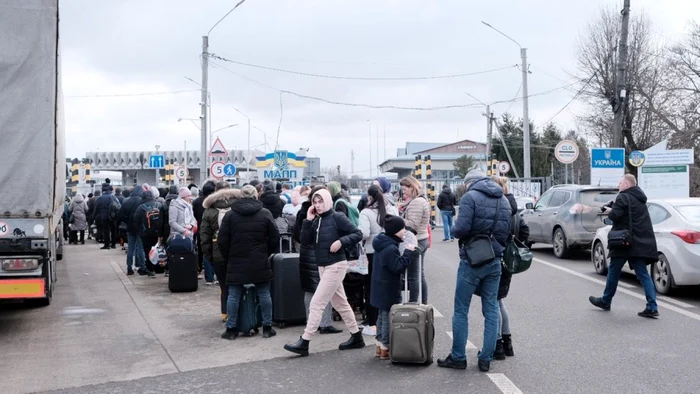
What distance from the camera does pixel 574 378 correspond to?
22.5ft

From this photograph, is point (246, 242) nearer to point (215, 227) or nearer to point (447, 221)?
point (215, 227)

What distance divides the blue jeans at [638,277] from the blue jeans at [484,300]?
3580mm

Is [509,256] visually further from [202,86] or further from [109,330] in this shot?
[202,86]

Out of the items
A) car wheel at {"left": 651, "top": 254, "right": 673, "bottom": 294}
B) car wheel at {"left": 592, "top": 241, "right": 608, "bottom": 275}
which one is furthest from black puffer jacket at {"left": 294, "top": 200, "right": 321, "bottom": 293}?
car wheel at {"left": 592, "top": 241, "right": 608, "bottom": 275}

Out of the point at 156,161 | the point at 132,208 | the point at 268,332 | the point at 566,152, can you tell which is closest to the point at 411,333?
the point at 268,332

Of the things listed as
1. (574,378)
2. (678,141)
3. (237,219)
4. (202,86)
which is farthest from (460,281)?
(678,141)

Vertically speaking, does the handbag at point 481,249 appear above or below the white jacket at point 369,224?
below

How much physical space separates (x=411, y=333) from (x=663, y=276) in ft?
20.6

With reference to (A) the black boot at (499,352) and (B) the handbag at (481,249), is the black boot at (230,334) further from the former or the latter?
(B) the handbag at (481,249)

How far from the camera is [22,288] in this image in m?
8.25

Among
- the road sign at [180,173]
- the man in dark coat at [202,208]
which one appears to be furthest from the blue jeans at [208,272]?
the road sign at [180,173]

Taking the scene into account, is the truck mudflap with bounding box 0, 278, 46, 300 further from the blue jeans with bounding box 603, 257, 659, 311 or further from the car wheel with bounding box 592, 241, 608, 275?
the car wheel with bounding box 592, 241, 608, 275

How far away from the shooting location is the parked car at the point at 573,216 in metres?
16.8

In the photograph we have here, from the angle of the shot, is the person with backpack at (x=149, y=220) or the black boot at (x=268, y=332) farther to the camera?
the person with backpack at (x=149, y=220)
